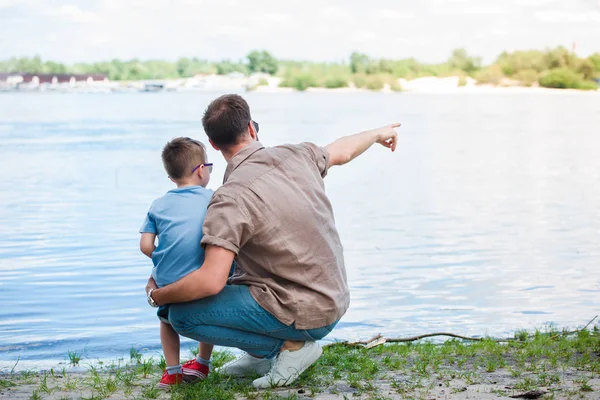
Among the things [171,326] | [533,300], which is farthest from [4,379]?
[533,300]

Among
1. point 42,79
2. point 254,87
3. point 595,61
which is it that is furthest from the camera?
point 42,79

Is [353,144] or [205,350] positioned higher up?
[353,144]

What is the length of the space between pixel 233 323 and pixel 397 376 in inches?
36.8

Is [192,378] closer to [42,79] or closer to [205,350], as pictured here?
[205,350]

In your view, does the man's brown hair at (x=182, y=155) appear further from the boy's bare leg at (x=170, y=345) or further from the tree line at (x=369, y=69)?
the tree line at (x=369, y=69)

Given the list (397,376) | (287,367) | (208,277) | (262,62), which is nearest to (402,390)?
→ (397,376)

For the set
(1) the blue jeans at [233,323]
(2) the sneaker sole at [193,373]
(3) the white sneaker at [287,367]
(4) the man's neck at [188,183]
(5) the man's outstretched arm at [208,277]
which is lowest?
(2) the sneaker sole at [193,373]

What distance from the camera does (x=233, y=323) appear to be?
3.87 metres

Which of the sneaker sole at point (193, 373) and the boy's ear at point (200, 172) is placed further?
the sneaker sole at point (193, 373)

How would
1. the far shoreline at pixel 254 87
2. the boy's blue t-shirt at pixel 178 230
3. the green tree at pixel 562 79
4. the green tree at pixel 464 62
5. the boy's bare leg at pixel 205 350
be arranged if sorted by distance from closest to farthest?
the boy's blue t-shirt at pixel 178 230 → the boy's bare leg at pixel 205 350 → the green tree at pixel 562 79 → the far shoreline at pixel 254 87 → the green tree at pixel 464 62

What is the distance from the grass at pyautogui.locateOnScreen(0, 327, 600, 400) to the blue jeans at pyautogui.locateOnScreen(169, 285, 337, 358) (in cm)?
22

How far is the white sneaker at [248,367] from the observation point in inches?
167

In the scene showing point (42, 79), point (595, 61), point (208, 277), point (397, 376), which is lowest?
point (42, 79)

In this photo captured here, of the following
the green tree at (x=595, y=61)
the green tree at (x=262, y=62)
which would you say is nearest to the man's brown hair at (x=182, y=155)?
the green tree at (x=595, y=61)
